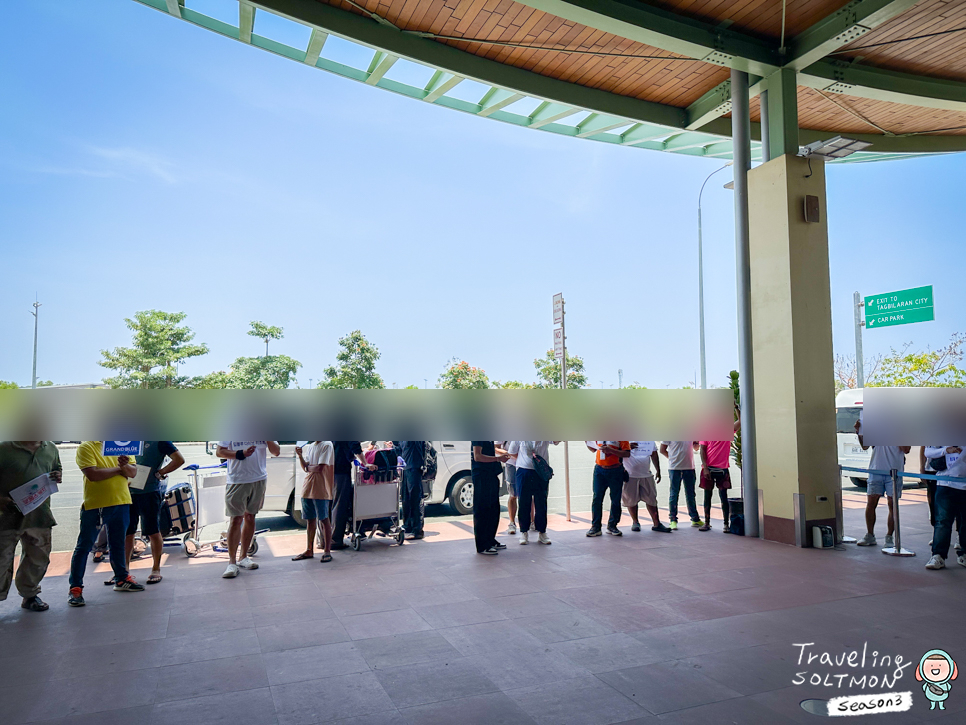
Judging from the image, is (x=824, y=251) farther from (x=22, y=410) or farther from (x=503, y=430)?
(x=22, y=410)

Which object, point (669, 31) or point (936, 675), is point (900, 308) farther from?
point (936, 675)

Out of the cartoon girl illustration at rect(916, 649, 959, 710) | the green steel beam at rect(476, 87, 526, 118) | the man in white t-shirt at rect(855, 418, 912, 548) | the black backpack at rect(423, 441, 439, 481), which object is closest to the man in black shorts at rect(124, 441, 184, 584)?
the black backpack at rect(423, 441, 439, 481)

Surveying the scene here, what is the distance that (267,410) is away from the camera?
4023 millimetres

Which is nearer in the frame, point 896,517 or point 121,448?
point 121,448

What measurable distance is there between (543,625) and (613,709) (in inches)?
61.6

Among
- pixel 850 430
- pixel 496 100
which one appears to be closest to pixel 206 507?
pixel 496 100

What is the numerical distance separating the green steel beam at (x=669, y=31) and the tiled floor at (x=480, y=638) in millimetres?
6312

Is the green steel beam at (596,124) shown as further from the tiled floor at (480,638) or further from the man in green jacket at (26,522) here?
the man in green jacket at (26,522)

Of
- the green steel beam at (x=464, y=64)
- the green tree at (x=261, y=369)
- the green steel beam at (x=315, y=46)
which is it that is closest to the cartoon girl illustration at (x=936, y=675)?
the green steel beam at (x=464, y=64)

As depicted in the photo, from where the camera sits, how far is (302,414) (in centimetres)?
405

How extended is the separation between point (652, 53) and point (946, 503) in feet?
21.7

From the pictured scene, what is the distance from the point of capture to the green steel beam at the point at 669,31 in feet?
24.1

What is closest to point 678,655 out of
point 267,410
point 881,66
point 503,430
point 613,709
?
point 613,709

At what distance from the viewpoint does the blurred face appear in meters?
4.08
